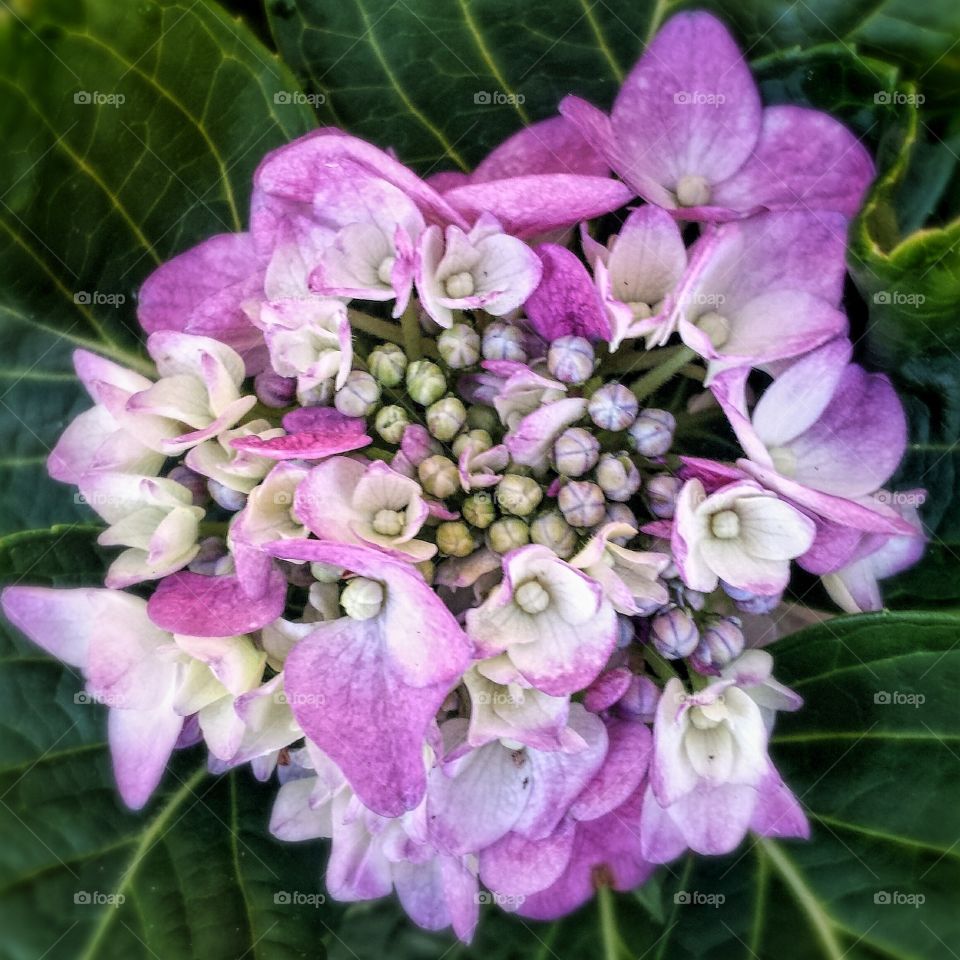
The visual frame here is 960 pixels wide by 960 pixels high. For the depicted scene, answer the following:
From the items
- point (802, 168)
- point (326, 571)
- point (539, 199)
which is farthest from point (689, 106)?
point (326, 571)

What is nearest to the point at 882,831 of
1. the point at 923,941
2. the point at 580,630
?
the point at 923,941

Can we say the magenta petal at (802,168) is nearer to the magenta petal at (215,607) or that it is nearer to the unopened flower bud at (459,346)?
the unopened flower bud at (459,346)

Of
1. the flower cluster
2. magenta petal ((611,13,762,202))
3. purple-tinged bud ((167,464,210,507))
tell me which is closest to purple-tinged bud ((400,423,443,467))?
the flower cluster

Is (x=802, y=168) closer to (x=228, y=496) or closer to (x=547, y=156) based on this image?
(x=547, y=156)

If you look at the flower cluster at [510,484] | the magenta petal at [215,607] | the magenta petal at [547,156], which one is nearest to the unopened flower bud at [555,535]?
the flower cluster at [510,484]

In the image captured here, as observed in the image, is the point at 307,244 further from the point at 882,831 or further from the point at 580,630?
the point at 882,831
